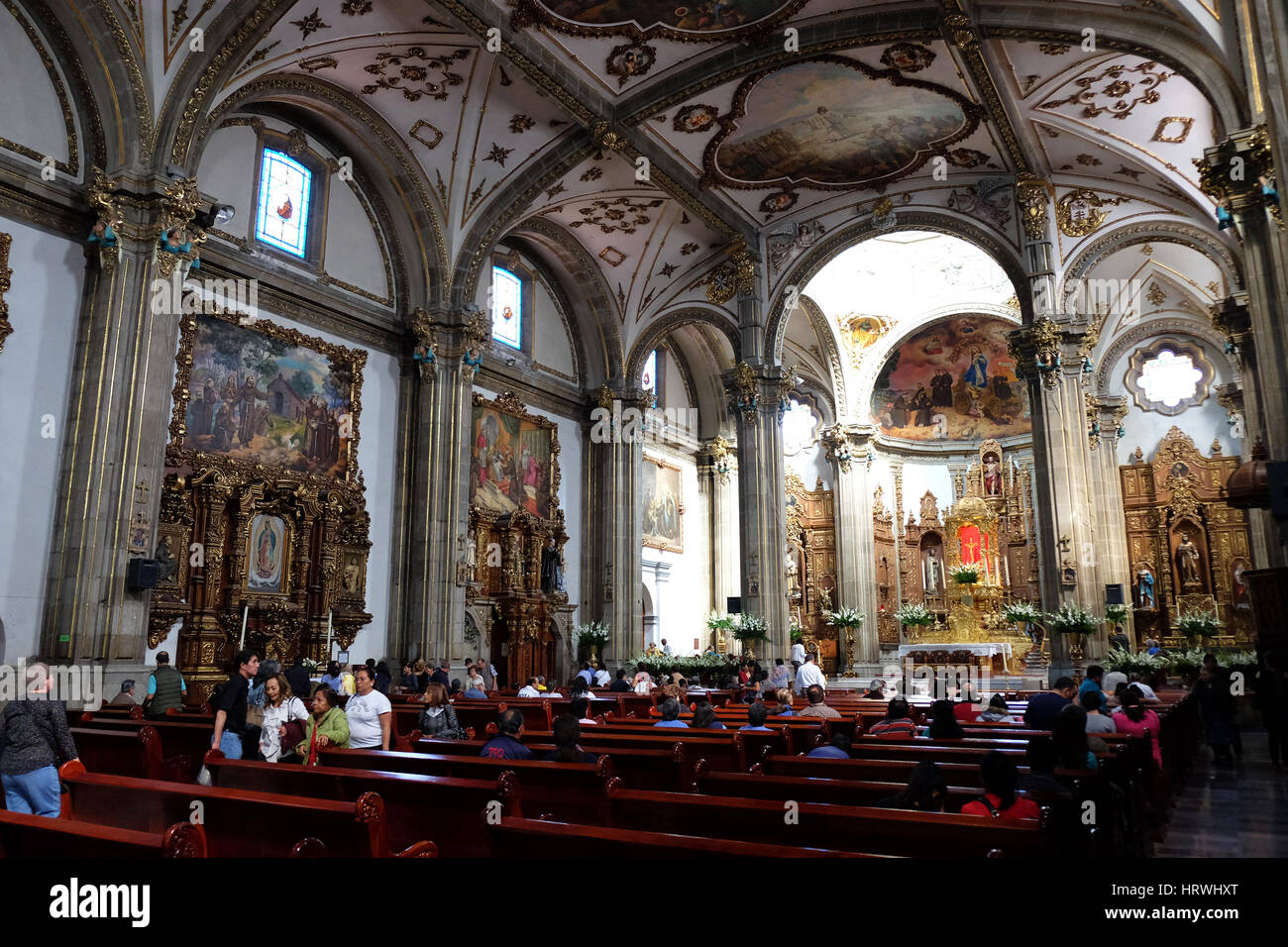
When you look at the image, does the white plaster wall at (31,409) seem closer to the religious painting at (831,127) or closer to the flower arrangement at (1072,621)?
the religious painting at (831,127)

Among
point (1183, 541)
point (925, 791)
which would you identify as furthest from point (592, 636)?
point (1183, 541)

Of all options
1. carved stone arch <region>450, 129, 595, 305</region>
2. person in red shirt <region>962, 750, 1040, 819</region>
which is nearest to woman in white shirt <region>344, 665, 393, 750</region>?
person in red shirt <region>962, 750, 1040, 819</region>

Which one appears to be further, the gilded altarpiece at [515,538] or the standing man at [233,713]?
the gilded altarpiece at [515,538]

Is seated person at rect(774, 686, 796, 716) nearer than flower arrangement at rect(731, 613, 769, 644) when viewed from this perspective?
Yes

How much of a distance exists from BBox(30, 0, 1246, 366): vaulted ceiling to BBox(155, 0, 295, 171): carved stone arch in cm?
3

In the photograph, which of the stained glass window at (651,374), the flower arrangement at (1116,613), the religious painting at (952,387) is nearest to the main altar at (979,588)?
the religious painting at (952,387)

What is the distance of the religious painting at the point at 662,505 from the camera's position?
28453mm

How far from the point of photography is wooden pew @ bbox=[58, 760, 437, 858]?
3.45 metres

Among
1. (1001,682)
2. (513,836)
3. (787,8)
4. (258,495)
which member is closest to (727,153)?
(787,8)

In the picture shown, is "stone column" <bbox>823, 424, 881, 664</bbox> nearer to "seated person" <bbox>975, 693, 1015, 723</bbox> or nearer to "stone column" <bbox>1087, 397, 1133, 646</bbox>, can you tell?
"stone column" <bbox>1087, 397, 1133, 646</bbox>

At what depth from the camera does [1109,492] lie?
81.2 ft

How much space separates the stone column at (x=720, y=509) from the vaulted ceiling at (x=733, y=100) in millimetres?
9979
